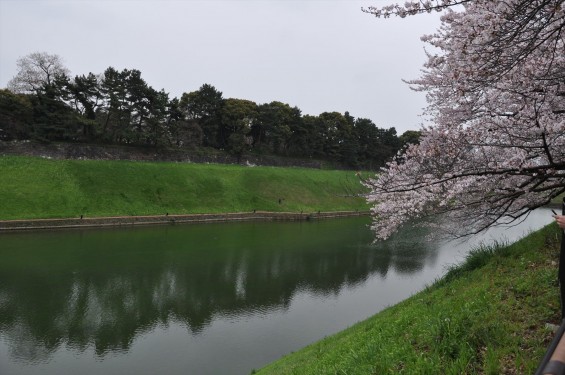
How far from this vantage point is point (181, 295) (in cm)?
1318

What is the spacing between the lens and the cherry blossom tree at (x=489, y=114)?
366 cm

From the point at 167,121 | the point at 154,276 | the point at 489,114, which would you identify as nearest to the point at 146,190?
the point at 167,121

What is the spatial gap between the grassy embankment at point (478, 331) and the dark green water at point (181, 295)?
3.95 metres

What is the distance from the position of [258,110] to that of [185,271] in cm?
3846

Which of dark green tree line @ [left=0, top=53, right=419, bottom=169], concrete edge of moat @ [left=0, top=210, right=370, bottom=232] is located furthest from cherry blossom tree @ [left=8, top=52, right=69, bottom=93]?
Answer: concrete edge of moat @ [left=0, top=210, right=370, bottom=232]

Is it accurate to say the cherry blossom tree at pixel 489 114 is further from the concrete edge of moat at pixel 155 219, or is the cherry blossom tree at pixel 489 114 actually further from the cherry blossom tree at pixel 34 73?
the cherry blossom tree at pixel 34 73

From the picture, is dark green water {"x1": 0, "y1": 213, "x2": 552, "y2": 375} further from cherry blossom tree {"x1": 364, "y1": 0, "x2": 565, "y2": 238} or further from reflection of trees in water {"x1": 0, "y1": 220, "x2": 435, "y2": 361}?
cherry blossom tree {"x1": 364, "y1": 0, "x2": 565, "y2": 238}

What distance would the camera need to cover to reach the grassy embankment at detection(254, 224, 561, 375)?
3.61 metres

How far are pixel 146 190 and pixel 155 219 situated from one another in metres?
4.95

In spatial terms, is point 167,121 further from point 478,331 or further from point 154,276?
point 478,331

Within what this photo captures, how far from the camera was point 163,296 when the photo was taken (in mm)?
13055

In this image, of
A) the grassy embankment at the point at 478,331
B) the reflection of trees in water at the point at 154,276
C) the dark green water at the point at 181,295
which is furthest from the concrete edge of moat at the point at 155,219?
the grassy embankment at the point at 478,331

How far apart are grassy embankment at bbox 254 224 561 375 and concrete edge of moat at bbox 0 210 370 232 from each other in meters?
22.3

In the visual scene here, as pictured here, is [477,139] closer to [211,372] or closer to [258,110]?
[211,372]
